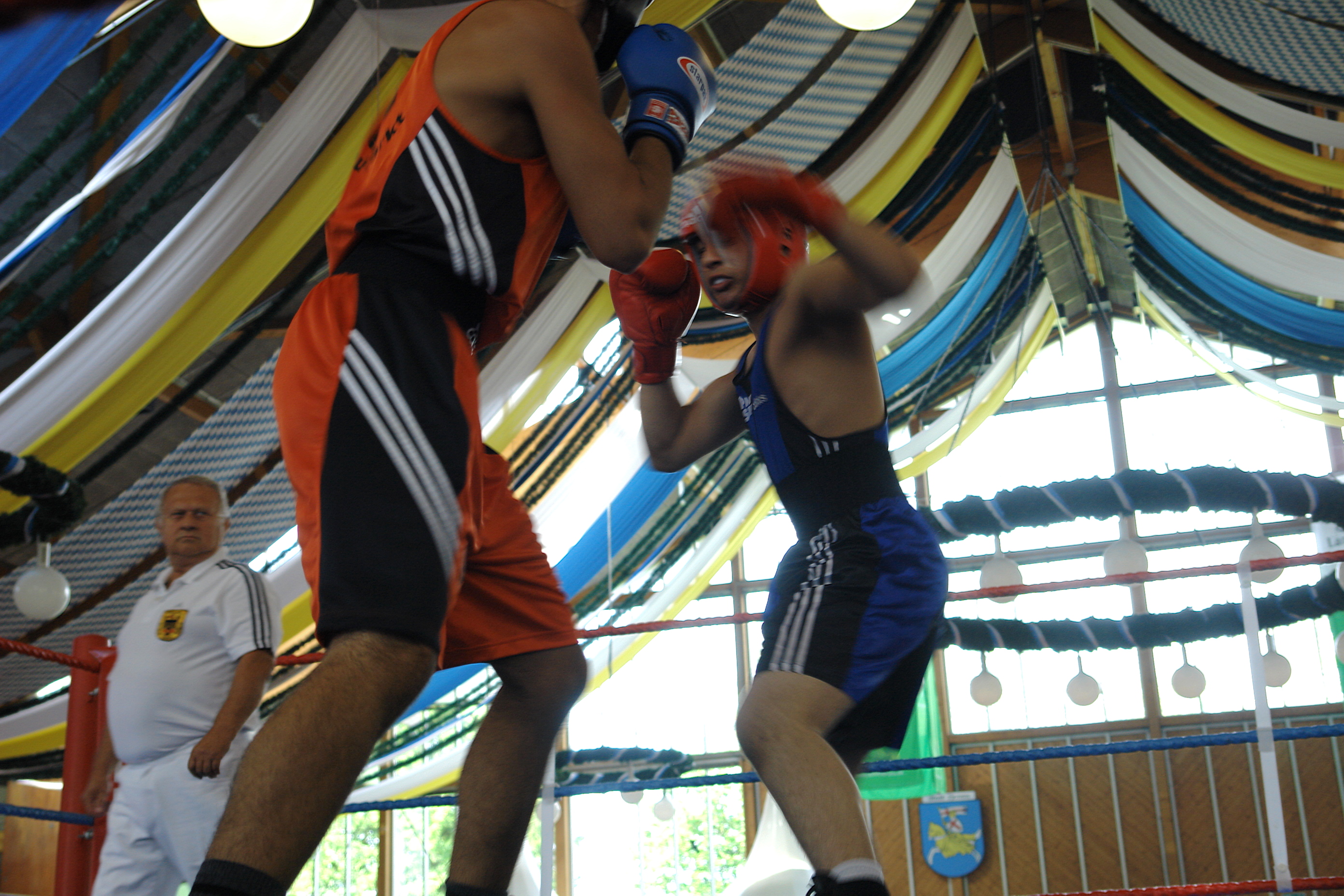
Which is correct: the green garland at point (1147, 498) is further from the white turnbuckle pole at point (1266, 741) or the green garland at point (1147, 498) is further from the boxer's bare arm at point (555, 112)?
the boxer's bare arm at point (555, 112)

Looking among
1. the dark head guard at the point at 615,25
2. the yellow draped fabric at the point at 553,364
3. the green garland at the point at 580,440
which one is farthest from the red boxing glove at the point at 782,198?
the green garland at the point at 580,440

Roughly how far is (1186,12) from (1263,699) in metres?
3.44

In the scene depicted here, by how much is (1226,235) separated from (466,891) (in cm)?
569

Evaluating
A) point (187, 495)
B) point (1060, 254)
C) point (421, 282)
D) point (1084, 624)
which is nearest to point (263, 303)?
point (187, 495)

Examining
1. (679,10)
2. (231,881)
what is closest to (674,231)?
(679,10)

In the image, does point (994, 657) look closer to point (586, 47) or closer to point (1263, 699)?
point (1263, 699)

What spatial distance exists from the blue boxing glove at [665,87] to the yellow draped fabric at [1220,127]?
14.4 ft

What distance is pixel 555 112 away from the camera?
1.07 meters

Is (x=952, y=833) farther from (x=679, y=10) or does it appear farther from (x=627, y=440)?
(x=679, y=10)

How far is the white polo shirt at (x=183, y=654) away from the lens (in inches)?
85.0

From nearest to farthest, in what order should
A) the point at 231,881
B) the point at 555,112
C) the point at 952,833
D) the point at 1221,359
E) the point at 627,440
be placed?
the point at 231,881
the point at 555,112
the point at 627,440
the point at 1221,359
the point at 952,833

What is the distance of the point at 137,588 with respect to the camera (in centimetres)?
457

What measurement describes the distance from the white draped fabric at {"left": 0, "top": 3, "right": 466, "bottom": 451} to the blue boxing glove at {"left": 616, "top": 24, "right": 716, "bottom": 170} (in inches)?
94.1

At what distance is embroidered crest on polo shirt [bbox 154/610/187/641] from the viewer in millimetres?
2219
